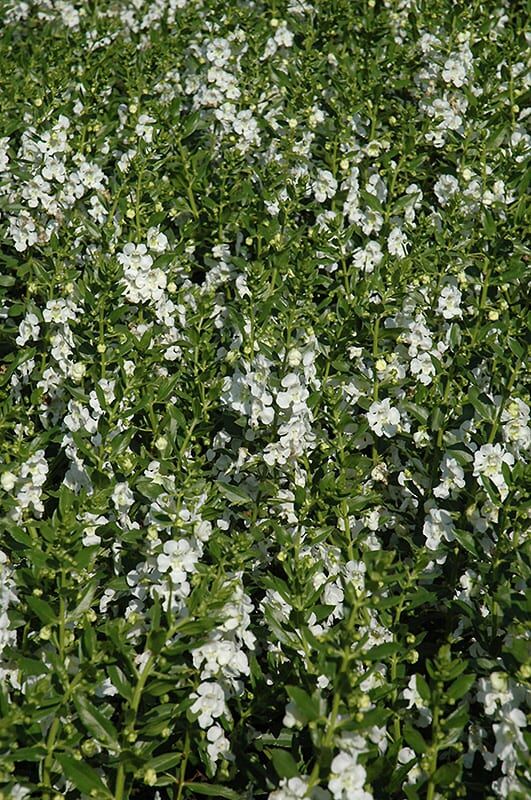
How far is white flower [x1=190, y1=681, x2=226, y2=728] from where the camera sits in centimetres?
254

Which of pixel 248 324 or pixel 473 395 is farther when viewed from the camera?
pixel 248 324

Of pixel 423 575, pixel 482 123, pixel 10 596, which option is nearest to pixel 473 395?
pixel 423 575

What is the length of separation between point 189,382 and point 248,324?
0.29 meters

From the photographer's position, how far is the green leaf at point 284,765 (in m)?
2.25

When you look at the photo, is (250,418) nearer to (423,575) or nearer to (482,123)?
(423,575)

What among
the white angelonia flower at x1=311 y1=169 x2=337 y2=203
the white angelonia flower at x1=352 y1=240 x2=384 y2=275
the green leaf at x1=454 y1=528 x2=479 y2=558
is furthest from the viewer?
the white angelonia flower at x1=311 y1=169 x2=337 y2=203

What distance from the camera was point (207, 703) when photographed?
257 centimetres

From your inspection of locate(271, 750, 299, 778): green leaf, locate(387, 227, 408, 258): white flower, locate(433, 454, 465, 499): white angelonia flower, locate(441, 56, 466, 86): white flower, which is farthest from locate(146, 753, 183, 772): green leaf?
locate(441, 56, 466, 86): white flower

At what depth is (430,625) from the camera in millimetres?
3303

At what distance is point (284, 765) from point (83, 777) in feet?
1.60

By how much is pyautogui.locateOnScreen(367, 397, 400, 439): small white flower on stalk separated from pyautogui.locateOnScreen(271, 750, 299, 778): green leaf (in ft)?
4.24

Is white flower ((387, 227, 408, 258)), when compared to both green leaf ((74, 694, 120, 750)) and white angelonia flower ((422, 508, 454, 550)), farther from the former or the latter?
green leaf ((74, 694, 120, 750))

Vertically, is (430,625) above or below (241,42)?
below

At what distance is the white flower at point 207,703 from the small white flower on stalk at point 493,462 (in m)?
1.02
